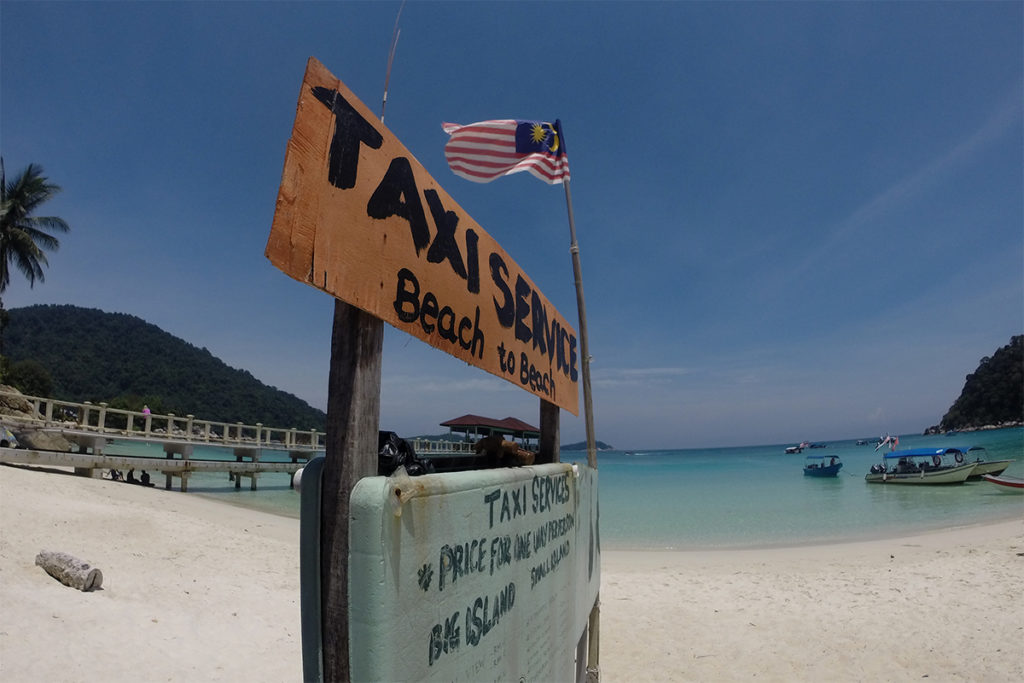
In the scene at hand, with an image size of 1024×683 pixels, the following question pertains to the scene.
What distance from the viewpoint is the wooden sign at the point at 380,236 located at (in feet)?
4.34

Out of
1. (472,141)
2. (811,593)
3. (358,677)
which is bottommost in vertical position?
(811,593)

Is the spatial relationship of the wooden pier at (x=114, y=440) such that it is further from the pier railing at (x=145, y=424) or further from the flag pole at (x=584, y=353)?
the flag pole at (x=584, y=353)

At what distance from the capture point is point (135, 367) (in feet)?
278

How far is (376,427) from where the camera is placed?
5.07 feet

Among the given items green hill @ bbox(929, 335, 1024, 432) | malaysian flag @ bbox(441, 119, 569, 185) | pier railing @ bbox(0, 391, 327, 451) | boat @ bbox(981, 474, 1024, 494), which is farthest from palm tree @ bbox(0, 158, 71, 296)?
green hill @ bbox(929, 335, 1024, 432)

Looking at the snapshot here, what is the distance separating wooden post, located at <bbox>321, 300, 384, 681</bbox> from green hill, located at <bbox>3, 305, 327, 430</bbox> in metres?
75.8

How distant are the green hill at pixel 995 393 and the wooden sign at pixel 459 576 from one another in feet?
346

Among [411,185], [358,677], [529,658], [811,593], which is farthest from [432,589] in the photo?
[811,593]

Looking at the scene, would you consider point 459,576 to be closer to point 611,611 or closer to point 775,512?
point 611,611

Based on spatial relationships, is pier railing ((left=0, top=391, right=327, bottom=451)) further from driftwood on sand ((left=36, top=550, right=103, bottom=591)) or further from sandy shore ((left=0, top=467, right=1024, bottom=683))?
driftwood on sand ((left=36, top=550, right=103, bottom=591))

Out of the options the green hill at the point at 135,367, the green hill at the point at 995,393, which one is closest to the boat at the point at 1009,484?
the green hill at the point at 135,367

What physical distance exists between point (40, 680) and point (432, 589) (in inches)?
172

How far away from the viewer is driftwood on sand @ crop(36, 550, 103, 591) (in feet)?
18.6

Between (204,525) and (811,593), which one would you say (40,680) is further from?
(811,593)
